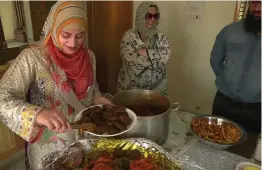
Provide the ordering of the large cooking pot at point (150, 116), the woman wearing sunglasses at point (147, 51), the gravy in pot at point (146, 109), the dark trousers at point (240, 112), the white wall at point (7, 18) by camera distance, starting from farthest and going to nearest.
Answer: the white wall at point (7, 18) < the woman wearing sunglasses at point (147, 51) < the gravy in pot at point (146, 109) < the large cooking pot at point (150, 116) < the dark trousers at point (240, 112)

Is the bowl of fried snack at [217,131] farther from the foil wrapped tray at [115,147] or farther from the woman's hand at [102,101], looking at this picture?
the woman's hand at [102,101]

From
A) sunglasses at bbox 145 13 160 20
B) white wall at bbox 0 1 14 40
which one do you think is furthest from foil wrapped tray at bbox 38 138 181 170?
white wall at bbox 0 1 14 40

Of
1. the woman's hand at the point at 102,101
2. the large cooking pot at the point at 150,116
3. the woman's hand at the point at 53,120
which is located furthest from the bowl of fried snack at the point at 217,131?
the woman's hand at the point at 53,120

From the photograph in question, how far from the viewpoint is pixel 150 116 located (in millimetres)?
684

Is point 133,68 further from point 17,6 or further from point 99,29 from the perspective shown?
point 17,6

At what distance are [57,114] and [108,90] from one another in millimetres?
1220

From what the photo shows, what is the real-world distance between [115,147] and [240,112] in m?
0.37

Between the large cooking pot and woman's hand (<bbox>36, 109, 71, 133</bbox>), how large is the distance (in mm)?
205

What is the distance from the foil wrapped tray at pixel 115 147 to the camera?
656mm

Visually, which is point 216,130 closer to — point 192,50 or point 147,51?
point 192,50

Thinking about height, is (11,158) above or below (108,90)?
below

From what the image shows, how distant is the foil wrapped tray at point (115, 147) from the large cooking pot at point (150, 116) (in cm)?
3

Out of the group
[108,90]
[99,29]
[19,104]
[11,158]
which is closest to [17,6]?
[99,29]

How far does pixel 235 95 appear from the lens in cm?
60
